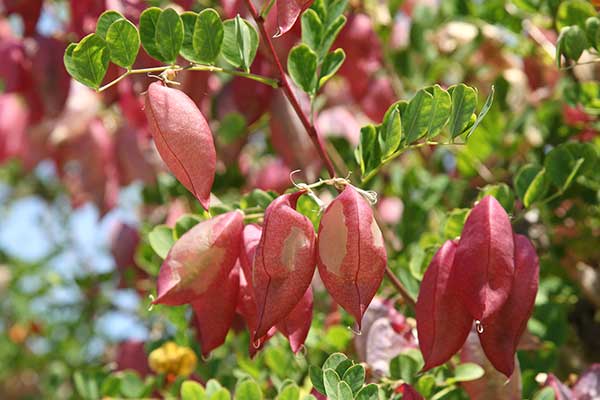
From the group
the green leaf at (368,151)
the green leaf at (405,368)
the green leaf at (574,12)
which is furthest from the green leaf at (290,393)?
the green leaf at (574,12)

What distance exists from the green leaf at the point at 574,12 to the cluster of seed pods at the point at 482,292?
40 cm

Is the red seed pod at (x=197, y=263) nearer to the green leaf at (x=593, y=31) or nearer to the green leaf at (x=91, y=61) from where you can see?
the green leaf at (x=91, y=61)

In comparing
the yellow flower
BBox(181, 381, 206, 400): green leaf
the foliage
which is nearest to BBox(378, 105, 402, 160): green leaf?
the foliage

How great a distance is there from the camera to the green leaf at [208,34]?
841 mm

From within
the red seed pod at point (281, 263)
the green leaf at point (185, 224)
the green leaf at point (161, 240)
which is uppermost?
the red seed pod at point (281, 263)

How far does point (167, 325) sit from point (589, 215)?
2.52ft

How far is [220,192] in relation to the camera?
1676mm

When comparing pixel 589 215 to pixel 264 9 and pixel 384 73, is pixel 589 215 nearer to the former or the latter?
pixel 384 73

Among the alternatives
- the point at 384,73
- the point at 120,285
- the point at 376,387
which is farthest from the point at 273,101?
the point at 376,387

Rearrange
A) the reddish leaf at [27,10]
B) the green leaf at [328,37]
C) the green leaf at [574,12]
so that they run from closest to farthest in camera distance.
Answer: the green leaf at [328,37], the green leaf at [574,12], the reddish leaf at [27,10]

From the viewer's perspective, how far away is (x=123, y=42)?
82 cm

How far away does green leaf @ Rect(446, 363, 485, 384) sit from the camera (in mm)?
864

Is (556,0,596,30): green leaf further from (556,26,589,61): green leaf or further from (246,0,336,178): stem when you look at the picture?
(246,0,336,178): stem

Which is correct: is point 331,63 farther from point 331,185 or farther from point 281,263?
point 281,263
